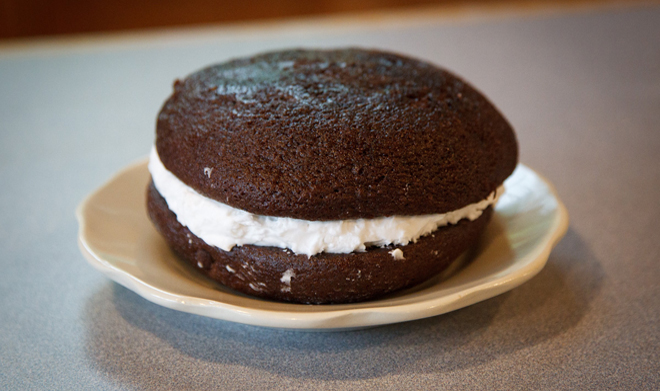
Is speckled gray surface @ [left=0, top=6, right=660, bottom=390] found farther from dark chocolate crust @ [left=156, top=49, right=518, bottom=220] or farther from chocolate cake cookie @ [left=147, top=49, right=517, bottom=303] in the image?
dark chocolate crust @ [left=156, top=49, right=518, bottom=220]

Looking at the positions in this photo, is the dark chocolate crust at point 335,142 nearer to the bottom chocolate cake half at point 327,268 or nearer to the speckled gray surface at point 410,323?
the bottom chocolate cake half at point 327,268

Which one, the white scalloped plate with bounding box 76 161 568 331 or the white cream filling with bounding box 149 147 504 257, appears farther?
the white cream filling with bounding box 149 147 504 257

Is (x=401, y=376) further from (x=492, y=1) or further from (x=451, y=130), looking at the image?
(x=492, y=1)

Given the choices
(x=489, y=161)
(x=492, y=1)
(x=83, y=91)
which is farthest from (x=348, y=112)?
(x=492, y=1)

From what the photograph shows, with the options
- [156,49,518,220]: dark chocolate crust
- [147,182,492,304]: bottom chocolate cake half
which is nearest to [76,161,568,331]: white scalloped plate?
[147,182,492,304]: bottom chocolate cake half

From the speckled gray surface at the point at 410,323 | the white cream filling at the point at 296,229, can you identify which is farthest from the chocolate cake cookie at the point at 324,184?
the speckled gray surface at the point at 410,323

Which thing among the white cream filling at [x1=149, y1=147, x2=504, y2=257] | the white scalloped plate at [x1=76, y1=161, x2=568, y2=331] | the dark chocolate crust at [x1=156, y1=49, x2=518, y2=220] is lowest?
the white scalloped plate at [x1=76, y1=161, x2=568, y2=331]

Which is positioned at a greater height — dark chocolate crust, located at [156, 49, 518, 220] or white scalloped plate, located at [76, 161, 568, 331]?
dark chocolate crust, located at [156, 49, 518, 220]
